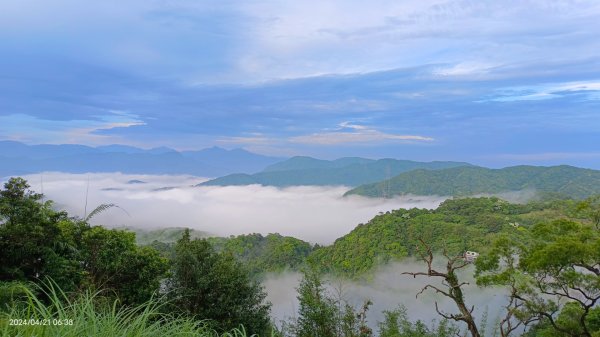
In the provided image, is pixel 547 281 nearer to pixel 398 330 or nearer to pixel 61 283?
pixel 398 330

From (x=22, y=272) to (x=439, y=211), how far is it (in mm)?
84052

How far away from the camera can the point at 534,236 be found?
16297 mm

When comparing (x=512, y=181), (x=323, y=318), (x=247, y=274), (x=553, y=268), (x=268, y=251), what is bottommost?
(x=268, y=251)

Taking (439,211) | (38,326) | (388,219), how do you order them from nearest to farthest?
(38,326) → (388,219) → (439,211)

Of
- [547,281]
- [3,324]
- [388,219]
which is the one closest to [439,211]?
[388,219]

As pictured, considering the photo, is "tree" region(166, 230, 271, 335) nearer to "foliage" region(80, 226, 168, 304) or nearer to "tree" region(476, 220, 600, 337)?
"foliage" region(80, 226, 168, 304)

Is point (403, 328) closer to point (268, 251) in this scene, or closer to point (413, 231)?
point (413, 231)

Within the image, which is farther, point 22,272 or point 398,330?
point 398,330

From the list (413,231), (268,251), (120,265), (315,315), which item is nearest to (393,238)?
(413,231)

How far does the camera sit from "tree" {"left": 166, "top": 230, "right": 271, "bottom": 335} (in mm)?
16531

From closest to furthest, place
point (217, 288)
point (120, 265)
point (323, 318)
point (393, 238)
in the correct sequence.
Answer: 1. point (323, 318)
2. point (120, 265)
3. point (217, 288)
4. point (393, 238)

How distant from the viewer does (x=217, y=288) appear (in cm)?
1683

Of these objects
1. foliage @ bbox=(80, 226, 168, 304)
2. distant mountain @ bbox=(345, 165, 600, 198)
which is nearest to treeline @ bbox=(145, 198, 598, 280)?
foliage @ bbox=(80, 226, 168, 304)

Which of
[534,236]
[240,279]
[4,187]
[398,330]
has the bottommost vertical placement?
[398,330]
